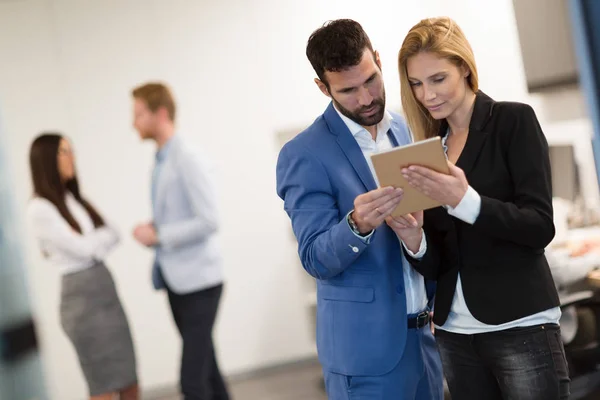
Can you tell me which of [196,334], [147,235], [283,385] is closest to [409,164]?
[196,334]

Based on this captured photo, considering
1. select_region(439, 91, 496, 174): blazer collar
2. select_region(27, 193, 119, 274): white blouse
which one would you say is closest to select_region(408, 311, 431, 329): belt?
select_region(439, 91, 496, 174): blazer collar

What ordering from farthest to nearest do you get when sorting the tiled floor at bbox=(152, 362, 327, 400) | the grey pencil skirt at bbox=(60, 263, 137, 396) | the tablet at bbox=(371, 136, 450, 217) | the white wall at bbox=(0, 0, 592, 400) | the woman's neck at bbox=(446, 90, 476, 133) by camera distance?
the white wall at bbox=(0, 0, 592, 400)
the tiled floor at bbox=(152, 362, 327, 400)
the grey pencil skirt at bbox=(60, 263, 137, 396)
the woman's neck at bbox=(446, 90, 476, 133)
the tablet at bbox=(371, 136, 450, 217)

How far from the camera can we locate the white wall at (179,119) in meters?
4.34

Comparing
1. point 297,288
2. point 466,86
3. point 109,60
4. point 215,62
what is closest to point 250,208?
point 297,288

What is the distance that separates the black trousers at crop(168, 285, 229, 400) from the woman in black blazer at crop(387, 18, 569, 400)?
6.49 ft

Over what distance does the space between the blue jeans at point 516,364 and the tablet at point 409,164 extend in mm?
342

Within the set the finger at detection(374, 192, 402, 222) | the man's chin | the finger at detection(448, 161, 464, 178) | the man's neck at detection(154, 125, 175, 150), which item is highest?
the man's neck at detection(154, 125, 175, 150)

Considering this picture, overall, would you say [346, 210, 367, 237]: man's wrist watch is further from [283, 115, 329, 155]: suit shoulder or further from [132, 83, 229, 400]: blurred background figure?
[132, 83, 229, 400]: blurred background figure

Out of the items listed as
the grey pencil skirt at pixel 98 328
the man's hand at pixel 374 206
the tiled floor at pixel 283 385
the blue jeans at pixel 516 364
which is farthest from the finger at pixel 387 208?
the tiled floor at pixel 283 385

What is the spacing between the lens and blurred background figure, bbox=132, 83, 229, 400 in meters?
3.62

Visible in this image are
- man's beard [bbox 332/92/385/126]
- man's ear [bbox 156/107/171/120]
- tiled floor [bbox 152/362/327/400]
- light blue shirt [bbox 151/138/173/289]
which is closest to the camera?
man's beard [bbox 332/92/385/126]

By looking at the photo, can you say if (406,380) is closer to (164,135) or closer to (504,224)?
→ (504,224)

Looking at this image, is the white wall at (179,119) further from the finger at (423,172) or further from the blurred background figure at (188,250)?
the finger at (423,172)

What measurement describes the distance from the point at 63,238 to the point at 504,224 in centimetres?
253
